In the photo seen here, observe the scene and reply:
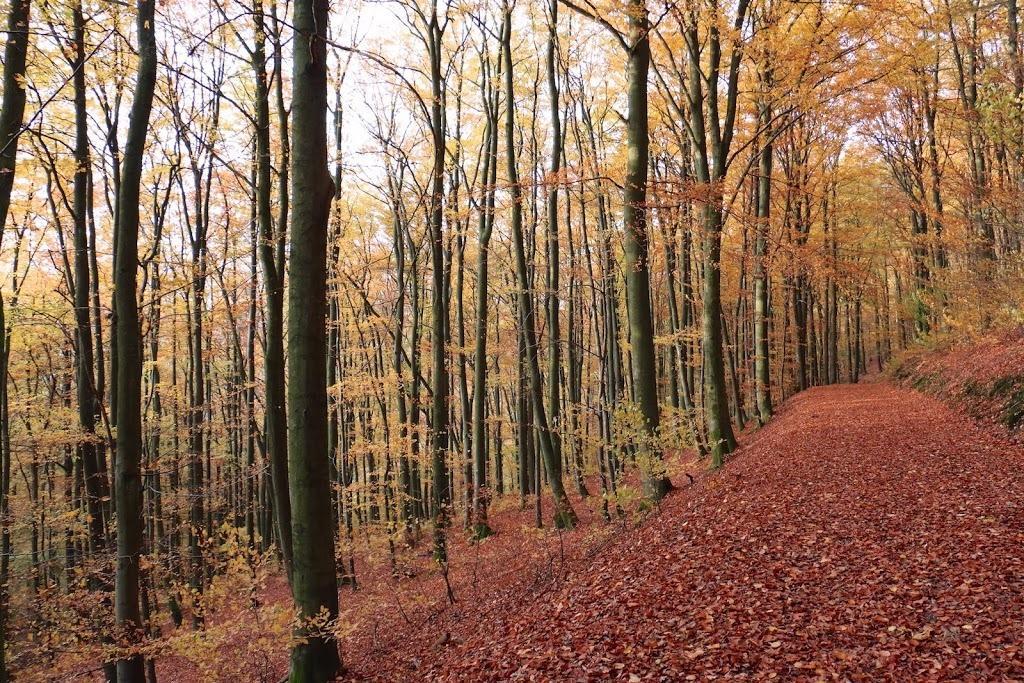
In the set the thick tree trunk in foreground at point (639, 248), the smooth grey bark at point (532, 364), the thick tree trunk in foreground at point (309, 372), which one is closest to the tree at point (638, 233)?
the thick tree trunk in foreground at point (639, 248)

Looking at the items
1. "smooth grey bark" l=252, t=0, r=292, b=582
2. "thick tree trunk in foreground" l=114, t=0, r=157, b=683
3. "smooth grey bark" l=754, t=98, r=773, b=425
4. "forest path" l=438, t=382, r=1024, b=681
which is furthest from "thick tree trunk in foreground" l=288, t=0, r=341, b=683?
"smooth grey bark" l=754, t=98, r=773, b=425

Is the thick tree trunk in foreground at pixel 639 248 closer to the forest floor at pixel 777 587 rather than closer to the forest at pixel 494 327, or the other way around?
the forest at pixel 494 327

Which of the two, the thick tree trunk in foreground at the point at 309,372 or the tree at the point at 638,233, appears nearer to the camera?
the thick tree trunk in foreground at the point at 309,372

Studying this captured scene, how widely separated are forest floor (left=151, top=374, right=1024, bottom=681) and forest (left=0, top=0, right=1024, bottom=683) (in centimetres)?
6

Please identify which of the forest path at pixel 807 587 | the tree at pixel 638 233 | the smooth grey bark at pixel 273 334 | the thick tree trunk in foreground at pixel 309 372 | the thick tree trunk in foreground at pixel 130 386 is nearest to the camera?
the forest path at pixel 807 587

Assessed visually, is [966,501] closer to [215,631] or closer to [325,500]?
[325,500]

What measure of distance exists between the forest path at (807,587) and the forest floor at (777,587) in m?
0.02

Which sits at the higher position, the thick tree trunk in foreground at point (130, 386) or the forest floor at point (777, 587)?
the thick tree trunk in foreground at point (130, 386)

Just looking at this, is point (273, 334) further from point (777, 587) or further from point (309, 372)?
point (777, 587)

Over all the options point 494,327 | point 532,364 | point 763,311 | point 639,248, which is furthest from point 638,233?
point 494,327

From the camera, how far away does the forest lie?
17.7 ft

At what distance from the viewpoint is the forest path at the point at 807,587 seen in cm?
404

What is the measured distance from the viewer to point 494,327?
77.5ft

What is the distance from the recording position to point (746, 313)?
23562 mm
